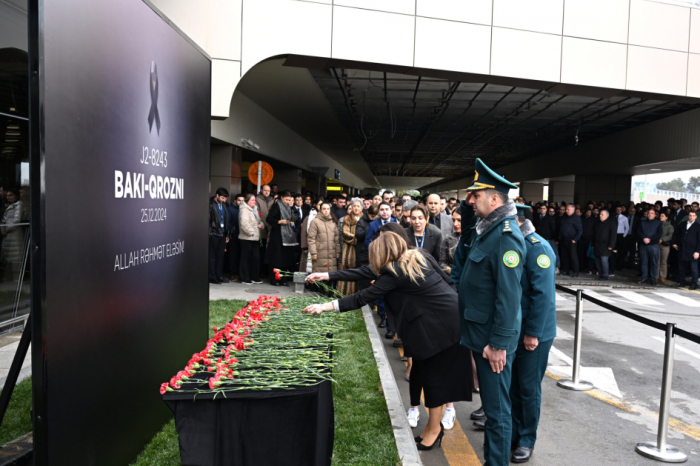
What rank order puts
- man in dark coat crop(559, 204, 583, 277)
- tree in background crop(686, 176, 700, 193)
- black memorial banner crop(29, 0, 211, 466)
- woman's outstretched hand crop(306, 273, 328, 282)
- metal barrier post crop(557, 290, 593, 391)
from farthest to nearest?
tree in background crop(686, 176, 700, 193), man in dark coat crop(559, 204, 583, 277), metal barrier post crop(557, 290, 593, 391), woman's outstretched hand crop(306, 273, 328, 282), black memorial banner crop(29, 0, 211, 466)

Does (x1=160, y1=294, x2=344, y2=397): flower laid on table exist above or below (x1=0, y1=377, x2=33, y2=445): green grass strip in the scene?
above

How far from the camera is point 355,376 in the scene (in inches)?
235

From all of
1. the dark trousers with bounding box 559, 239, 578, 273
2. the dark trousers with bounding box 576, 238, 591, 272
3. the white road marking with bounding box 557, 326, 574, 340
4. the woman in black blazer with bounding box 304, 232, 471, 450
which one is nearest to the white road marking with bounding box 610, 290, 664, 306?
the dark trousers with bounding box 559, 239, 578, 273

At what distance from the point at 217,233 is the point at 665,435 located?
30.5 feet

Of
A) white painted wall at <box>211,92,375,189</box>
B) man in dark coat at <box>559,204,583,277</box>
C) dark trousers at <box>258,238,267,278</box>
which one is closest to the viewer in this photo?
dark trousers at <box>258,238,267,278</box>

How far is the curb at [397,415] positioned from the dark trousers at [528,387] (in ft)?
2.94

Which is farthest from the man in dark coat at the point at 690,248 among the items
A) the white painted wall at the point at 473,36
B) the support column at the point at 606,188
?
the support column at the point at 606,188

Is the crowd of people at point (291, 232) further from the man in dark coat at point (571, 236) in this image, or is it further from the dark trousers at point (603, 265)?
the dark trousers at point (603, 265)

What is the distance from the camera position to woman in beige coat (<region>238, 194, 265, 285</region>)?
12.2 metres

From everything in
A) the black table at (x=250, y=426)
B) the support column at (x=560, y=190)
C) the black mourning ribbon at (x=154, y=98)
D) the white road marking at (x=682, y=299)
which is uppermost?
the support column at (x=560, y=190)

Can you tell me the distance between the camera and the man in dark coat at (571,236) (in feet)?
55.3

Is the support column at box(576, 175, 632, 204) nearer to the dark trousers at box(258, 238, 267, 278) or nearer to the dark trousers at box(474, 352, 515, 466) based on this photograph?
the dark trousers at box(258, 238, 267, 278)

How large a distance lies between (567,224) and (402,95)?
6.59m

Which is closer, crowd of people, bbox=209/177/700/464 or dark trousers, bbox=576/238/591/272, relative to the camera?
crowd of people, bbox=209/177/700/464
